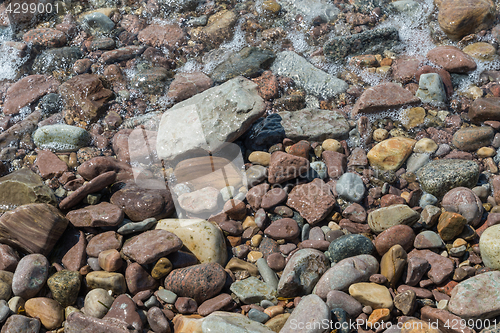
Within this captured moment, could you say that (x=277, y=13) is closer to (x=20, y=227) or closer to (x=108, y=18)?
(x=108, y=18)

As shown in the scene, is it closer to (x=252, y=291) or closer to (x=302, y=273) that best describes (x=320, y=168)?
(x=302, y=273)

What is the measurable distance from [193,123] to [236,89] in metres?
0.56

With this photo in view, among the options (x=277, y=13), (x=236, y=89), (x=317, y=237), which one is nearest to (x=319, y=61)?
(x=277, y=13)

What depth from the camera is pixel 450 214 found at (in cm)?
281

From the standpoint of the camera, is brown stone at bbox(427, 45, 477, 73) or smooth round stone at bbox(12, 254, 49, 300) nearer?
smooth round stone at bbox(12, 254, 49, 300)

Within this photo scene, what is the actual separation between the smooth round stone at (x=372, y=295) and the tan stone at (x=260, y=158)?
1.45 m

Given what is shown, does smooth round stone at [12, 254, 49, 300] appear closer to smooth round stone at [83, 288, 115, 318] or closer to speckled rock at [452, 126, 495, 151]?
smooth round stone at [83, 288, 115, 318]

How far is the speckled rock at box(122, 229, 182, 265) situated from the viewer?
2.74 metres

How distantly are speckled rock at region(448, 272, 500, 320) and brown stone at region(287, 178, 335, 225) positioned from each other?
3.67 feet

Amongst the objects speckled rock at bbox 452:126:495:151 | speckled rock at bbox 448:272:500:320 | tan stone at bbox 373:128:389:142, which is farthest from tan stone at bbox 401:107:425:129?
speckled rock at bbox 448:272:500:320

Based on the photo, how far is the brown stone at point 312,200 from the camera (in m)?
3.09

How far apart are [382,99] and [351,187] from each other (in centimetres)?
125

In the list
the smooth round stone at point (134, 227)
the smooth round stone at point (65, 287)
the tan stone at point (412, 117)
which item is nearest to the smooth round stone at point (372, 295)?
the smooth round stone at point (134, 227)

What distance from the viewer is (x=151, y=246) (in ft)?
9.11
